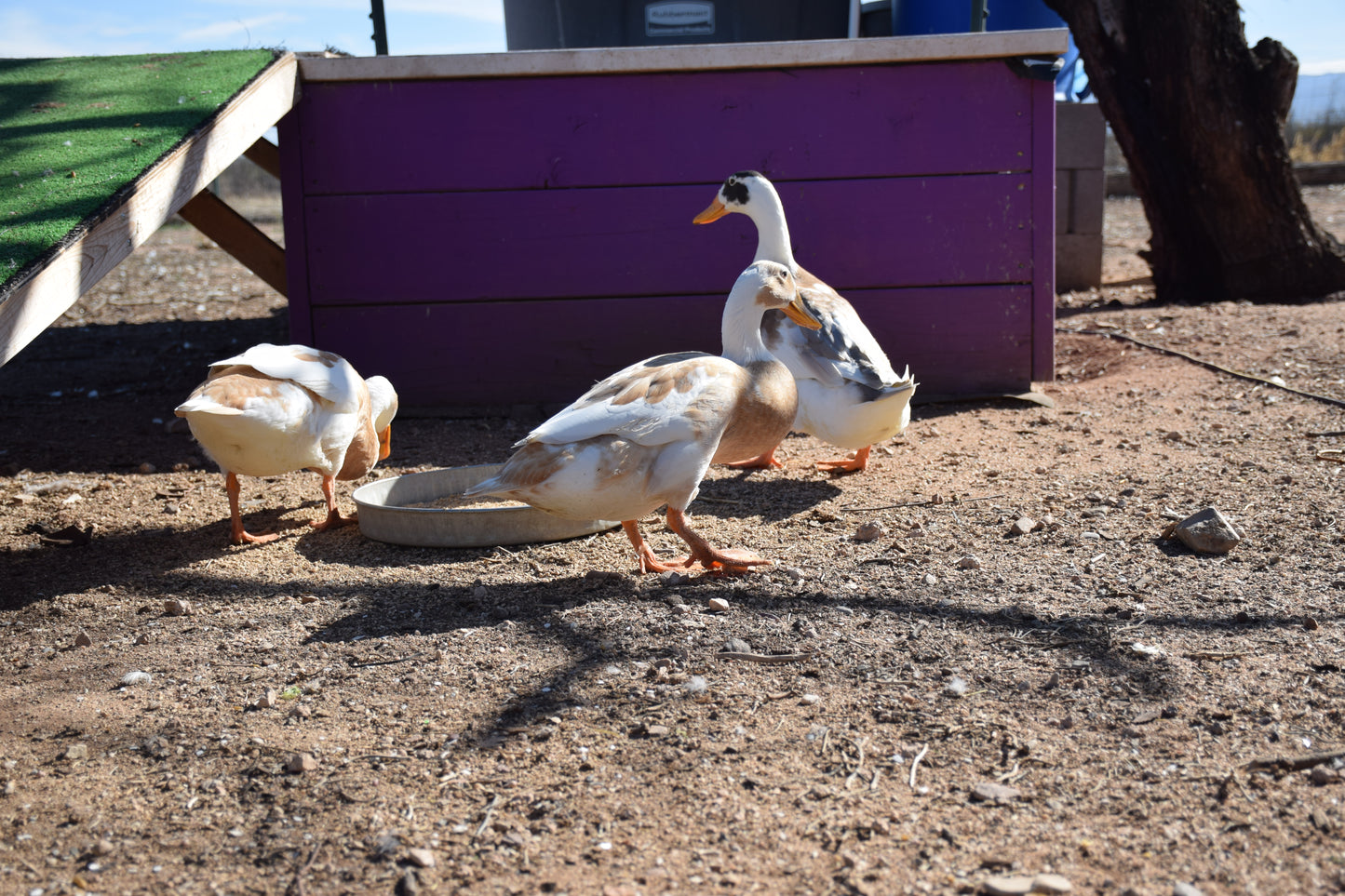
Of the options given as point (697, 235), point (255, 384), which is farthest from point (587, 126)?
point (255, 384)

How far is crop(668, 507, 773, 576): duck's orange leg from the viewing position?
127 inches

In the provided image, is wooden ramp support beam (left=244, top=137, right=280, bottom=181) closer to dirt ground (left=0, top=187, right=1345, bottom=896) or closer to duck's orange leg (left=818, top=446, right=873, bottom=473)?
dirt ground (left=0, top=187, right=1345, bottom=896)

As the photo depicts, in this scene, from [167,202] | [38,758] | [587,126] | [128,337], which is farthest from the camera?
[128,337]

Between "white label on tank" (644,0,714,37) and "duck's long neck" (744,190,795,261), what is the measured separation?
3456 mm

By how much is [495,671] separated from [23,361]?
619 centimetres

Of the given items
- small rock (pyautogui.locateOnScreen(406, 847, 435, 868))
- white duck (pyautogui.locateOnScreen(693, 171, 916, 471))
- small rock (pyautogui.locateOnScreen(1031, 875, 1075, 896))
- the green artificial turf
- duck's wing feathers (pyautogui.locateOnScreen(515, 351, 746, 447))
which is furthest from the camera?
white duck (pyautogui.locateOnScreen(693, 171, 916, 471))

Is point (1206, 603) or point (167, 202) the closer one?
point (1206, 603)

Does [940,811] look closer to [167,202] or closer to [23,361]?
[167,202]

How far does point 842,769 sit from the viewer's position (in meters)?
2.13

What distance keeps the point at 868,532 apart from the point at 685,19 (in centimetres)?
530

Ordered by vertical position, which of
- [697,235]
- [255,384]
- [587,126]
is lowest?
[255,384]

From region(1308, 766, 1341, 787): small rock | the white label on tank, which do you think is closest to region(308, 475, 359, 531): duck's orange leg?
region(1308, 766, 1341, 787): small rock

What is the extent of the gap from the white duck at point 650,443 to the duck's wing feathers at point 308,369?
0.96 meters

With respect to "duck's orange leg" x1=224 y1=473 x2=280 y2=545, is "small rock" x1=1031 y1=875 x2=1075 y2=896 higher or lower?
lower
